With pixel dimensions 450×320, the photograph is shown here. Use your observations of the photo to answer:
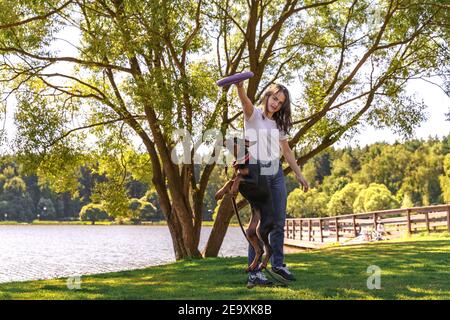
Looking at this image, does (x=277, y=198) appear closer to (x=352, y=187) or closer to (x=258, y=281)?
(x=258, y=281)

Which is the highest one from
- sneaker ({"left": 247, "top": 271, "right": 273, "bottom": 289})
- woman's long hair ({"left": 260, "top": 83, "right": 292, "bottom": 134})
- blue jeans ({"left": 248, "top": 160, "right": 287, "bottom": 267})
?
woman's long hair ({"left": 260, "top": 83, "right": 292, "bottom": 134})

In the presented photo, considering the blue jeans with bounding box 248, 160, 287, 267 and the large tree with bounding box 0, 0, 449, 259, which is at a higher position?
the large tree with bounding box 0, 0, 449, 259

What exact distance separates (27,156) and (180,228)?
14.1 ft

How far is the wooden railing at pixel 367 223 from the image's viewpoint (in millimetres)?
20953

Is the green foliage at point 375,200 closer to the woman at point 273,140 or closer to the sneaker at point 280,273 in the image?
the sneaker at point 280,273

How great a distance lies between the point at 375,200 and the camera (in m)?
60.1

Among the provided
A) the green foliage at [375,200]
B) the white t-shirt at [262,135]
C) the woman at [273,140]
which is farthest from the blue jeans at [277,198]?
the green foliage at [375,200]

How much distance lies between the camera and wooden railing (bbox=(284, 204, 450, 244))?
825 inches

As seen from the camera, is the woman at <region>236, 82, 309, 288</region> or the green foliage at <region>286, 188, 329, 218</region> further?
the green foliage at <region>286, 188, 329, 218</region>

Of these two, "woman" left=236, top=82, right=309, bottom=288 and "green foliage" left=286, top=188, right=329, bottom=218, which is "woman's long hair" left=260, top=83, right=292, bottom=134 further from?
"green foliage" left=286, top=188, right=329, bottom=218

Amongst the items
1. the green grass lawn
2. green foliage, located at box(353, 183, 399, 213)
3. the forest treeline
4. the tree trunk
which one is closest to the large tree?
the tree trunk

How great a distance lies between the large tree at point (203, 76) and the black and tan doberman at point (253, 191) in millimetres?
6827

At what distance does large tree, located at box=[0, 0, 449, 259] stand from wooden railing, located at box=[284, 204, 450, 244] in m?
6.79
